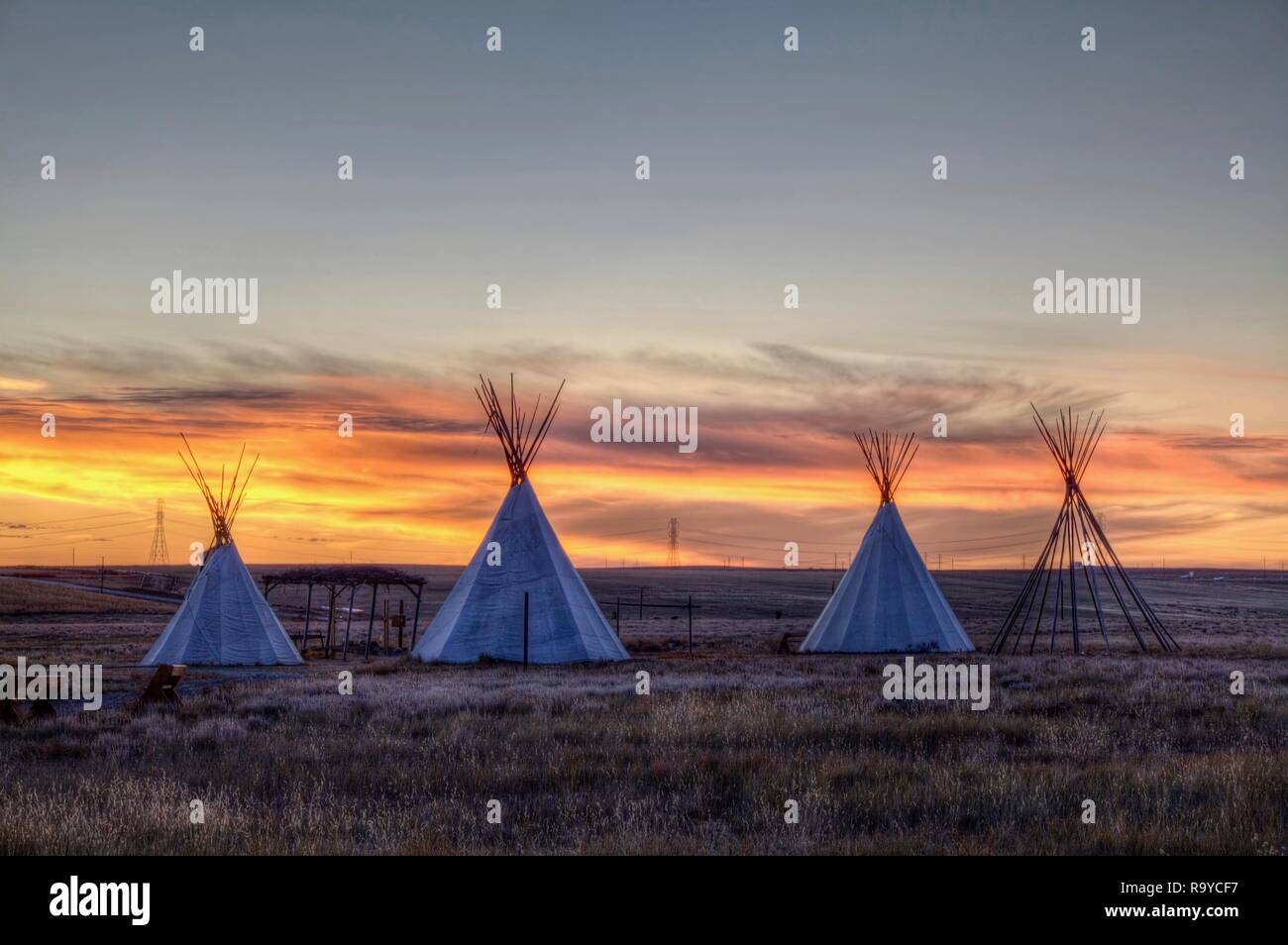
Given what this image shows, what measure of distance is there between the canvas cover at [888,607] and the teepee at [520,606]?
5.27 meters

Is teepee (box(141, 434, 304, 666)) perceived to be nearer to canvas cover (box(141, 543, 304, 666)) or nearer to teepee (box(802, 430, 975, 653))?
canvas cover (box(141, 543, 304, 666))

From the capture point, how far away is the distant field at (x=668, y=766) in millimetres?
6941

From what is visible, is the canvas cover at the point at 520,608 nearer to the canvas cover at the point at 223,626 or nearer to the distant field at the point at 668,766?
the distant field at the point at 668,766

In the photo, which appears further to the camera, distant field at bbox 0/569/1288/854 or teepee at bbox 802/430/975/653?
teepee at bbox 802/430/975/653

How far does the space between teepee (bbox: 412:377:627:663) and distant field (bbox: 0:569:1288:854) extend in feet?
10.4

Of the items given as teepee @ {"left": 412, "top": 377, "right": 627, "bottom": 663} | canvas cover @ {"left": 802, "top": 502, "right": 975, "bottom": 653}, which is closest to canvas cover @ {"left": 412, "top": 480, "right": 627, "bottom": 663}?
teepee @ {"left": 412, "top": 377, "right": 627, "bottom": 663}

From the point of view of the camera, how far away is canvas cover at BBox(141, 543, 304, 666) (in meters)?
22.0

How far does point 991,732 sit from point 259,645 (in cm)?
1636

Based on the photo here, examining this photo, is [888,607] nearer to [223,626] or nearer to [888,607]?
[888,607]

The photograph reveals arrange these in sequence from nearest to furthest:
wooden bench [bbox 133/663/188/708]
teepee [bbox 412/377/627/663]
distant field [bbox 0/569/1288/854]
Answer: distant field [bbox 0/569/1288/854]
wooden bench [bbox 133/663/188/708]
teepee [bbox 412/377/627/663]

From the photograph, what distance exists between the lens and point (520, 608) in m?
21.5

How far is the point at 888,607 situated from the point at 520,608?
837cm

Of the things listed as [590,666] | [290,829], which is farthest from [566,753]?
[590,666]
